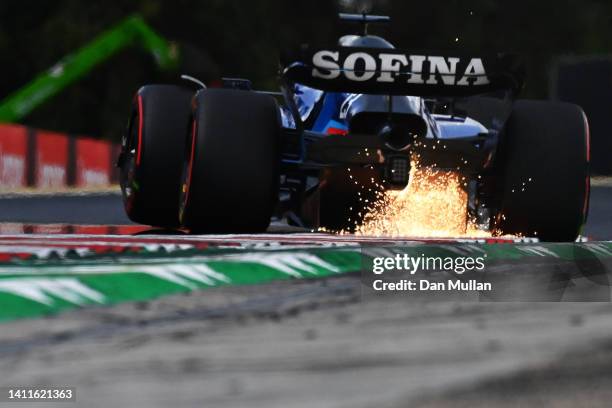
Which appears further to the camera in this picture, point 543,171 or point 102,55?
point 102,55

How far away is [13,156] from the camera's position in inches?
708

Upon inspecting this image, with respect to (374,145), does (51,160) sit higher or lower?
lower

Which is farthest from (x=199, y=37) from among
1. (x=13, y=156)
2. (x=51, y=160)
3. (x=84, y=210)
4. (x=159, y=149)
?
(x=159, y=149)

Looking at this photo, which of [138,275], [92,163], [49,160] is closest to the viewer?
[138,275]

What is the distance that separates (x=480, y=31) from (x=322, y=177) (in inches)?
1393

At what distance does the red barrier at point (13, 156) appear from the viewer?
17672 mm

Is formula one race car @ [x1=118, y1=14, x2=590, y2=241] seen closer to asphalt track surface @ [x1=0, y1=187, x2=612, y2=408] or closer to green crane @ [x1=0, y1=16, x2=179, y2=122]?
asphalt track surface @ [x1=0, y1=187, x2=612, y2=408]

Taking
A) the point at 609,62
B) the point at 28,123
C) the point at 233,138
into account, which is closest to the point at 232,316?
the point at 233,138

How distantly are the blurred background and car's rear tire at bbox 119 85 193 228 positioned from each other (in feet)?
63.5

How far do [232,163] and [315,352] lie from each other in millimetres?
2801

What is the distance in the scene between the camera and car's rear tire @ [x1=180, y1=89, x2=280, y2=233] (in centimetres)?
516

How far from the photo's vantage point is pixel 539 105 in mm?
5480

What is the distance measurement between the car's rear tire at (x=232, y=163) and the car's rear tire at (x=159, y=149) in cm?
53

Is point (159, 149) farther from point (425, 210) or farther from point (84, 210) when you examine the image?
point (84, 210)
